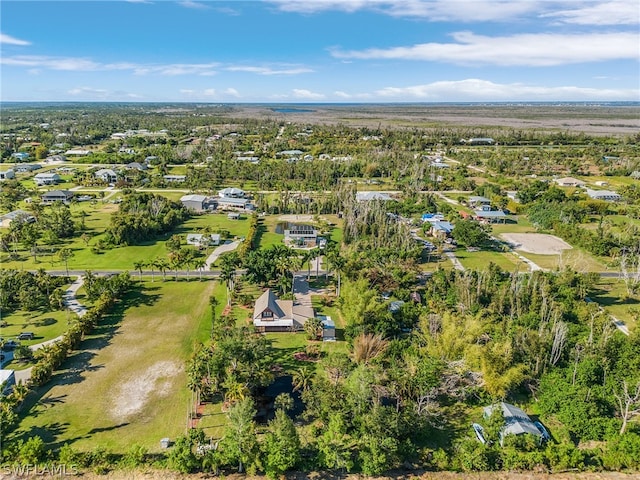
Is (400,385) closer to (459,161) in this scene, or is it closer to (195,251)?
(195,251)

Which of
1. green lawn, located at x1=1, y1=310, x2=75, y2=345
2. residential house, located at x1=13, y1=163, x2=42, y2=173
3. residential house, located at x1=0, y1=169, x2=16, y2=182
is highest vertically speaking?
residential house, located at x1=13, y1=163, x2=42, y2=173

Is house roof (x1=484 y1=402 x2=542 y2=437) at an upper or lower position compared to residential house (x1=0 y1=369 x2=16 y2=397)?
lower

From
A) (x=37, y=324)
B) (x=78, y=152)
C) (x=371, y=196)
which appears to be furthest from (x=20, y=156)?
(x=37, y=324)

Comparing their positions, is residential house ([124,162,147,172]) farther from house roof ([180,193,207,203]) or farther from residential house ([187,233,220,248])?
residential house ([187,233,220,248])

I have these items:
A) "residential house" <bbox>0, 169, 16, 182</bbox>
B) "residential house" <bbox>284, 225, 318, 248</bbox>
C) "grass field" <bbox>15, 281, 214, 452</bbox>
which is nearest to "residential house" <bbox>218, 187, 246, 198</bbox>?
"residential house" <bbox>284, 225, 318, 248</bbox>

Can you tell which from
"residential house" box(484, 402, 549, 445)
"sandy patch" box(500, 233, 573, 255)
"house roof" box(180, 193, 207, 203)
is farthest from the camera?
"house roof" box(180, 193, 207, 203)

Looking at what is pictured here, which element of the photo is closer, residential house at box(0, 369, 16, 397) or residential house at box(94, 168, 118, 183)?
residential house at box(0, 369, 16, 397)
